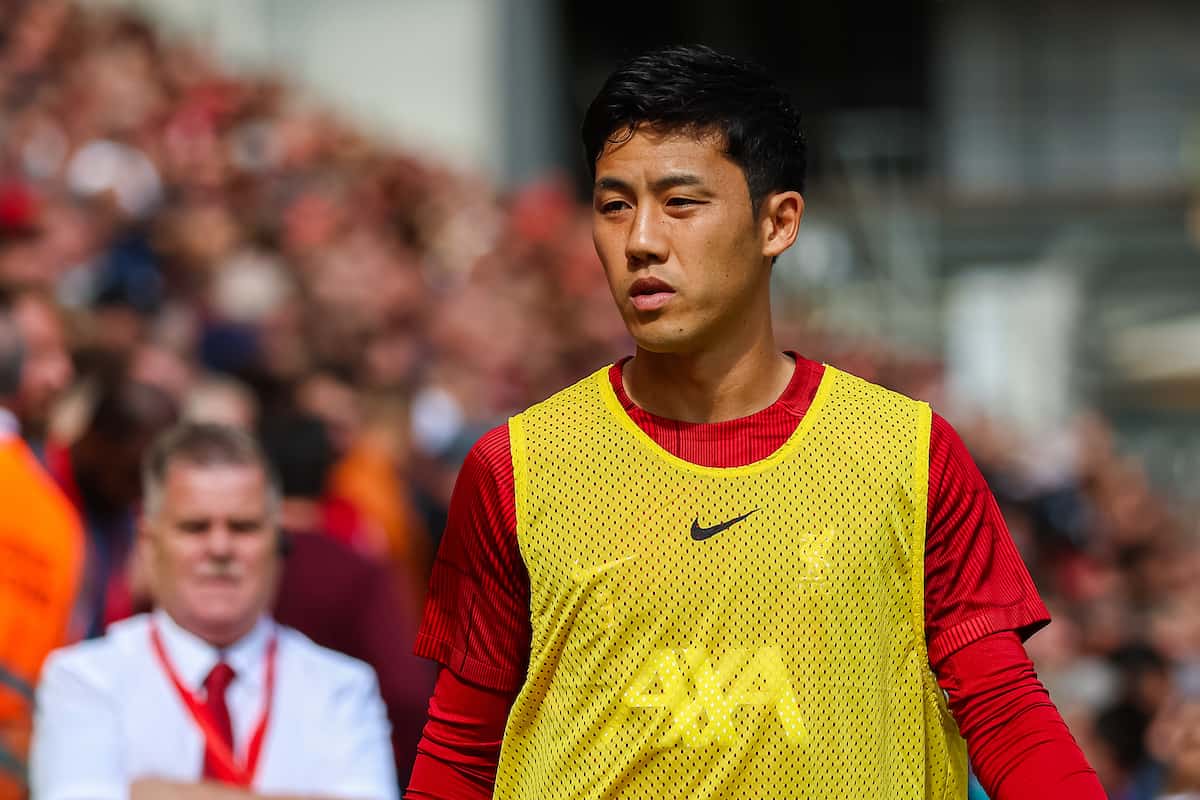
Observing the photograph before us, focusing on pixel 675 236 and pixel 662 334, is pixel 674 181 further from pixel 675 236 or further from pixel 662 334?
pixel 662 334

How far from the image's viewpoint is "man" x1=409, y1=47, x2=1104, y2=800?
7.59 feet

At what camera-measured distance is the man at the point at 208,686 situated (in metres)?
3.30

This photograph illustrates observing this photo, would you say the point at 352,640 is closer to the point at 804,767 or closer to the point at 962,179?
the point at 804,767

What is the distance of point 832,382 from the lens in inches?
98.6

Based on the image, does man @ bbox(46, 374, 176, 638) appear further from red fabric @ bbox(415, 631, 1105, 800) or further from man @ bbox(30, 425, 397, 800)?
red fabric @ bbox(415, 631, 1105, 800)

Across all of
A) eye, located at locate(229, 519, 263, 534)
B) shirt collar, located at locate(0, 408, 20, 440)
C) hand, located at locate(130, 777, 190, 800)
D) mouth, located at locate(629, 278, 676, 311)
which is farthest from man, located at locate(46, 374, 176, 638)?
mouth, located at locate(629, 278, 676, 311)

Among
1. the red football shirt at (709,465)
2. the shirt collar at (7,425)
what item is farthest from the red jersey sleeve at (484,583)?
the shirt collar at (7,425)

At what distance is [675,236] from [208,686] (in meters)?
1.45

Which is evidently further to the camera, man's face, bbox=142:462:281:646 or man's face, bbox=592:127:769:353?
man's face, bbox=142:462:281:646

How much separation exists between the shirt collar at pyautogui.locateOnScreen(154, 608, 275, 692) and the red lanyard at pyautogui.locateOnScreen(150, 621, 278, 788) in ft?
0.06

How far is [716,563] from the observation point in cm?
234

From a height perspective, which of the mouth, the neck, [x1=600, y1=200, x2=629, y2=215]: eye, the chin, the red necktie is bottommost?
the red necktie

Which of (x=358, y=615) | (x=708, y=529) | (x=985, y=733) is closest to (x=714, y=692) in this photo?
(x=708, y=529)

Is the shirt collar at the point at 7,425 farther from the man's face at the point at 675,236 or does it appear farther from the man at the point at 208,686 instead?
the man's face at the point at 675,236
